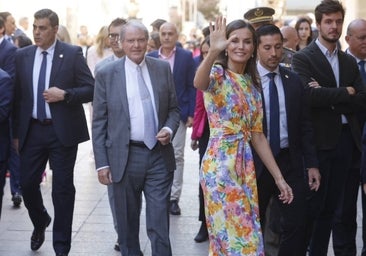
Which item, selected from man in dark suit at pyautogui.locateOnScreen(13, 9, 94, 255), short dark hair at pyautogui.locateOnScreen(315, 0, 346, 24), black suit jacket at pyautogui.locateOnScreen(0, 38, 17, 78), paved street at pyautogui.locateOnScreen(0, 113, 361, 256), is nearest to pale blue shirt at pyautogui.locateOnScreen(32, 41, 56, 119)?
man in dark suit at pyautogui.locateOnScreen(13, 9, 94, 255)

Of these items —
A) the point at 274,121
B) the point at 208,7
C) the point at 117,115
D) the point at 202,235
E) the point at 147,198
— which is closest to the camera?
the point at 274,121

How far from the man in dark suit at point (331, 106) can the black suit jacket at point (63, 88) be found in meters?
1.87

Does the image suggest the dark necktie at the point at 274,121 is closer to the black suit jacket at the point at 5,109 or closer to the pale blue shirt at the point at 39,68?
A: the pale blue shirt at the point at 39,68

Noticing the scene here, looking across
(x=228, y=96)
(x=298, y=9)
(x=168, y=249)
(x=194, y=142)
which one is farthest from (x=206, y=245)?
(x=298, y=9)

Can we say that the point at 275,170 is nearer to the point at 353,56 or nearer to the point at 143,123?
the point at 143,123

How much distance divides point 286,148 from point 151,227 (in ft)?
3.91

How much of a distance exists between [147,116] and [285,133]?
106 cm

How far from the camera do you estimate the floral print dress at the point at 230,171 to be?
542 cm

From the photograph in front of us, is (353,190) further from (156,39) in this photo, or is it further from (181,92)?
(156,39)

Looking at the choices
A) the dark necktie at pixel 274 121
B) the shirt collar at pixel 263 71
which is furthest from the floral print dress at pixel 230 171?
the shirt collar at pixel 263 71

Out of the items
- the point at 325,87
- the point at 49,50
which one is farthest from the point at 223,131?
the point at 49,50

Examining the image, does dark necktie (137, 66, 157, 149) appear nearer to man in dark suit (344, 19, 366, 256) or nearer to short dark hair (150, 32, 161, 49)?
man in dark suit (344, 19, 366, 256)

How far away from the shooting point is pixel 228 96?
5496 millimetres

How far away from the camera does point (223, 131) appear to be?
5559 mm
